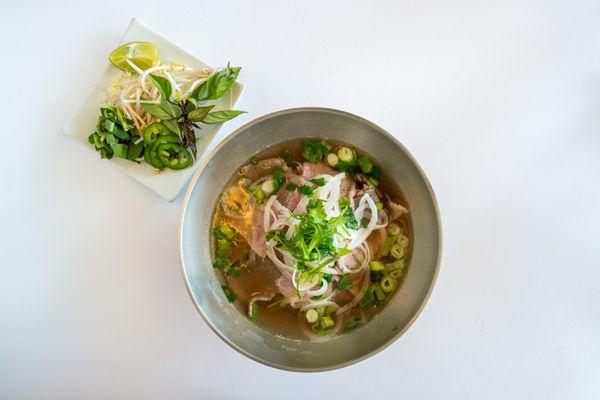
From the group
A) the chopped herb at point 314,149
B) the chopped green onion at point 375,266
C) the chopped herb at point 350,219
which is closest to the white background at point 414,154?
the chopped herb at point 314,149

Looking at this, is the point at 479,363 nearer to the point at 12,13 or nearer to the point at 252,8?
the point at 252,8

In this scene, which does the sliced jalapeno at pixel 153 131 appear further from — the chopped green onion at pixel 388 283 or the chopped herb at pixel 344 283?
the chopped green onion at pixel 388 283

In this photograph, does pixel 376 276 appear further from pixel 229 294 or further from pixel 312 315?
pixel 229 294

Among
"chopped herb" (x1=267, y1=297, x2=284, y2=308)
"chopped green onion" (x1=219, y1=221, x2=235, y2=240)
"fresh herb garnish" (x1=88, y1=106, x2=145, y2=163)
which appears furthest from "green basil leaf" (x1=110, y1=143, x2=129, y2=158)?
"chopped herb" (x1=267, y1=297, x2=284, y2=308)

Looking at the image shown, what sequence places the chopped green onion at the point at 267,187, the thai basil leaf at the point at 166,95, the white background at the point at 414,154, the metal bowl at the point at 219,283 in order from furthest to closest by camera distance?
the white background at the point at 414,154 → the chopped green onion at the point at 267,187 → the thai basil leaf at the point at 166,95 → the metal bowl at the point at 219,283

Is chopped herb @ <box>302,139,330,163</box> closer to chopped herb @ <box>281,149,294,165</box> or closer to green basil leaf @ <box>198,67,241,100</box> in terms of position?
chopped herb @ <box>281,149,294,165</box>

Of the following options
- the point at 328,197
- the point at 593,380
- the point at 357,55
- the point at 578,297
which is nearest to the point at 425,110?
the point at 357,55
